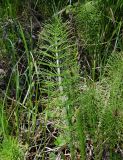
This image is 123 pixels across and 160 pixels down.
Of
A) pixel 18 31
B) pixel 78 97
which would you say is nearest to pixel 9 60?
pixel 18 31

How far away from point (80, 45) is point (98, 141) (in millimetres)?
722

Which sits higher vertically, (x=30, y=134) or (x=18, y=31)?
(x=18, y=31)

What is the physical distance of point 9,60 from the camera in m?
2.64

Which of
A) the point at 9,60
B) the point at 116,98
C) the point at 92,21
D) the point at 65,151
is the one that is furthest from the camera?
the point at 9,60

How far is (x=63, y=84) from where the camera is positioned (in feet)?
6.05

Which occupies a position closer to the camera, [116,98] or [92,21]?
[116,98]

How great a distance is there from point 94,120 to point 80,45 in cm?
73

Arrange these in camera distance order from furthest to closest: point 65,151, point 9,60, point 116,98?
point 9,60 < point 65,151 < point 116,98

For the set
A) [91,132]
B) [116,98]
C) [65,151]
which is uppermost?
[116,98]

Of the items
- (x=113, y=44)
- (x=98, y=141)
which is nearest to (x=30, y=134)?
(x=98, y=141)

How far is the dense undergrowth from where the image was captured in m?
1.90

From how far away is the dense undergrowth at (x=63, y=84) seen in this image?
190 centimetres

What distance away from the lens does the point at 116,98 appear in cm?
191

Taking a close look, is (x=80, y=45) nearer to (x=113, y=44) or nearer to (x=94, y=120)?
(x=113, y=44)
